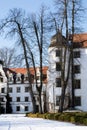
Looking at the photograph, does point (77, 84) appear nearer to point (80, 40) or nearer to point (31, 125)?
point (80, 40)

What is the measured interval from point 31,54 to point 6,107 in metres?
39.6

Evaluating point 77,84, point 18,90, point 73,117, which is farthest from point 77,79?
point 73,117

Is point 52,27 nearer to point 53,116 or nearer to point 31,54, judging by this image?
point 31,54

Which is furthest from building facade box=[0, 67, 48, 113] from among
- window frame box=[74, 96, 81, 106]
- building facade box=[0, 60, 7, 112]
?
window frame box=[74, 96, 81, 106]

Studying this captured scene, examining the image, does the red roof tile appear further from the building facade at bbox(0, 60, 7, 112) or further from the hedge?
the building facade at bbox(0, 60, 7, 112)

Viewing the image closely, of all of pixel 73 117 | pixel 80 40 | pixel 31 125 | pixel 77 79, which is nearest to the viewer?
pixel 31 125

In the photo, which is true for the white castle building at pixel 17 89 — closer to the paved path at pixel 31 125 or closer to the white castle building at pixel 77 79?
the white castle building at pixel 77 79

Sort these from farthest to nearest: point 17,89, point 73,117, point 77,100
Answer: point 17,89 → point 77,100 → point 73,117

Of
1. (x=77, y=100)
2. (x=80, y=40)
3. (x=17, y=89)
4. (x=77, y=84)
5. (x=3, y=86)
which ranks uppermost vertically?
(x=80, y=40)

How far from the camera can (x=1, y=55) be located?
251 feet

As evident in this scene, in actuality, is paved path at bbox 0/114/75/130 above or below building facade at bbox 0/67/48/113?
below

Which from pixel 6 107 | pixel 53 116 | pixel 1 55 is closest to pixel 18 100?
pixel 6 107

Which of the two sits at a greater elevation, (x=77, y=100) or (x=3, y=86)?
(x=3, y=86)

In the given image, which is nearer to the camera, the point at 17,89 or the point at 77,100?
the point at 77,100
